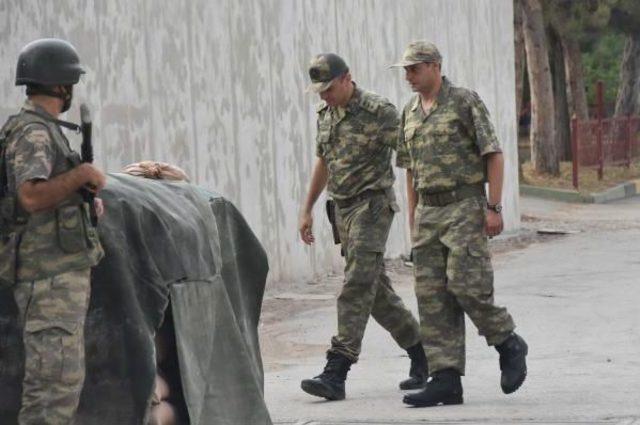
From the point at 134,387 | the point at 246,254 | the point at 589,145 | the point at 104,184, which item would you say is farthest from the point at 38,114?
the point at 589,145

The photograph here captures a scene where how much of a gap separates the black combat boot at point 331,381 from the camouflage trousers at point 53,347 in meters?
2.89

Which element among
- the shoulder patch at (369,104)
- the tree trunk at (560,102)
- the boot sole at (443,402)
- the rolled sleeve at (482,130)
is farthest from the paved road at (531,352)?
the tree trunk at (560,102)

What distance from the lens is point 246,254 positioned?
7.18 m

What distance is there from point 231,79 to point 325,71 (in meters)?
5.47

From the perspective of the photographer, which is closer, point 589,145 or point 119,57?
point 119,57

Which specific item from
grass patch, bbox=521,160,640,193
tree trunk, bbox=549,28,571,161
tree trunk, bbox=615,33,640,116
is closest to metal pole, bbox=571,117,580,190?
grass patch, bbox=521,160,640,193

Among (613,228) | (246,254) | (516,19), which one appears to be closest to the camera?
(246,254)

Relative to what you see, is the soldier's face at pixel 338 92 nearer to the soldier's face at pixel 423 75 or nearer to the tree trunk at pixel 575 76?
the soldier's face at pixel 423 75

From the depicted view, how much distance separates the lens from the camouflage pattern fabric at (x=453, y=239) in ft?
27.4

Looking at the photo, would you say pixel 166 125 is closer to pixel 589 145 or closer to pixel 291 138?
pixel 291 138

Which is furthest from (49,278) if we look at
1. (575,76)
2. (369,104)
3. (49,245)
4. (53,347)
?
(575,76)

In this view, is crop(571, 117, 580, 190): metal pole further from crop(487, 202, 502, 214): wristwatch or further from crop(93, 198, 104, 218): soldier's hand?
crop(93, 198, 104, 218): soldier's hand

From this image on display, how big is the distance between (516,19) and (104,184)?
89.5 feet

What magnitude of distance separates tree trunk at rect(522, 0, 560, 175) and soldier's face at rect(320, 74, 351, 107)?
1894 centimetres
